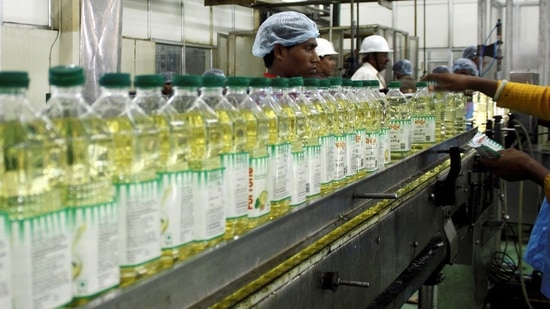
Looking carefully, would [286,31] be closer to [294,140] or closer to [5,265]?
[294,140]

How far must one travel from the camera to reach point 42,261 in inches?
26.6

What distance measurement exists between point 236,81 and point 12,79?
50 cm

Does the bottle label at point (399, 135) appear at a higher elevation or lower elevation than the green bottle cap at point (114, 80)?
lower

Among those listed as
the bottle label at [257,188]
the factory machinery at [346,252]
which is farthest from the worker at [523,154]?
the bottle label at [257,188]

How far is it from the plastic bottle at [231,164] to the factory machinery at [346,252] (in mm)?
37

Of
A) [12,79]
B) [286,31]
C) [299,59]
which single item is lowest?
[12,79]

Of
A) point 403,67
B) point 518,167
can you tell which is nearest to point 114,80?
point 518,167

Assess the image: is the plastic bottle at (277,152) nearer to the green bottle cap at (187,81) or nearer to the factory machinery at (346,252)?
the factory machinery at (346,252)

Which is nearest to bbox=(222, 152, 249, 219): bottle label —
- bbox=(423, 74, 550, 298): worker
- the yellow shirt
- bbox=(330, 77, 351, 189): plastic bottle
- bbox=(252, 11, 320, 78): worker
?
bbox=(330, 77, 351, 189): plastic bottle

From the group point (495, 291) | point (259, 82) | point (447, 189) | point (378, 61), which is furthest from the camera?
point (378, 61)

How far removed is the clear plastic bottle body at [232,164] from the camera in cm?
101

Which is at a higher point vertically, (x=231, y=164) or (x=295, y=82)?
(x=295, y=82)

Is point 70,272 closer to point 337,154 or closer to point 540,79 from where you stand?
point 337,154

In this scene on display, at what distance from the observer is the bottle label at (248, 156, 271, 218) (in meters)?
1.07
